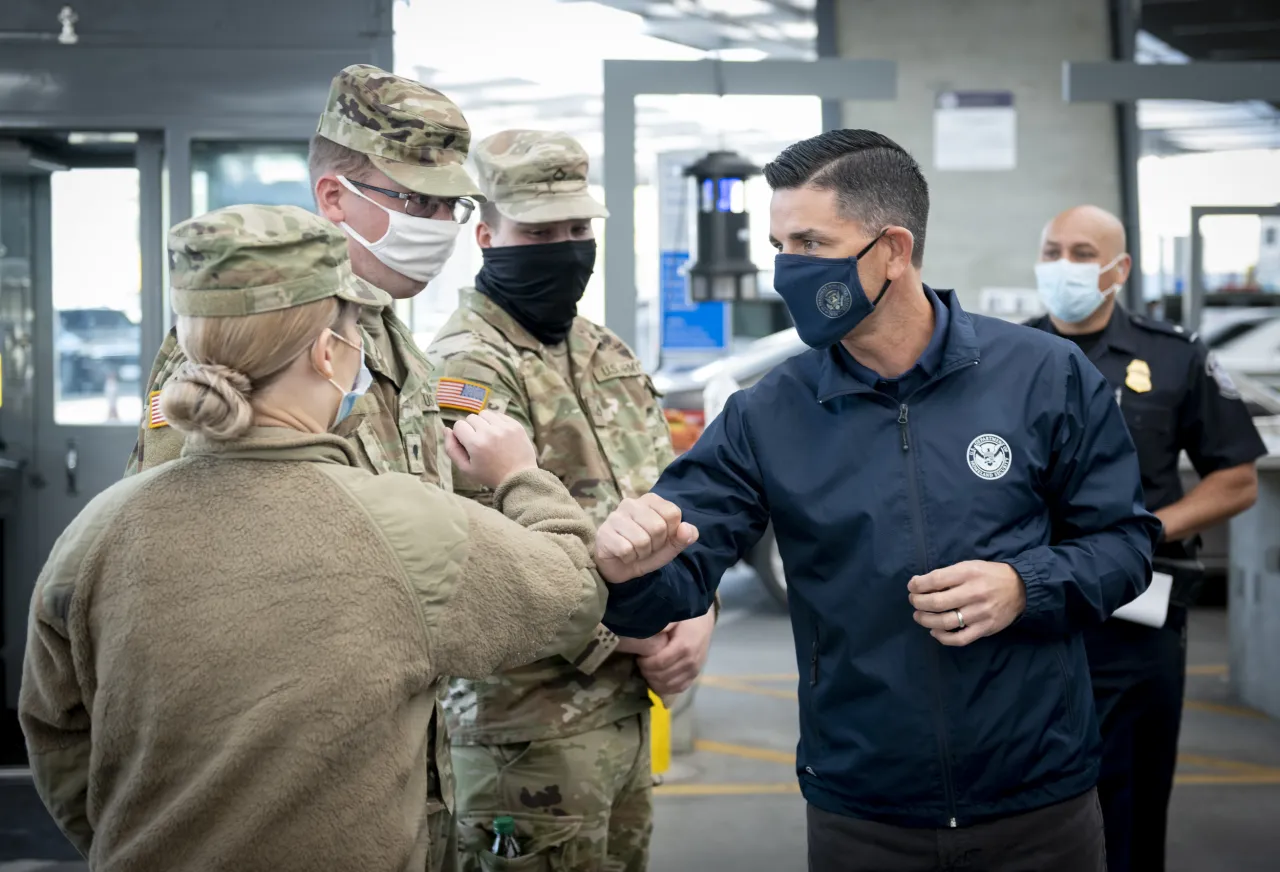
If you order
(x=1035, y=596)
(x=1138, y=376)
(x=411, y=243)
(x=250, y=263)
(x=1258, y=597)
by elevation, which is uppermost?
(x=411, y=243)

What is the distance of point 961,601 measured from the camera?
70.6 inches

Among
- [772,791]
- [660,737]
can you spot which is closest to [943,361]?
[660,737]

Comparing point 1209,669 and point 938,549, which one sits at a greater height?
point 938,549

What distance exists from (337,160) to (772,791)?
344 centimetres

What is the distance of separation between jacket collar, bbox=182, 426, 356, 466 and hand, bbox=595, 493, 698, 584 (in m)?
0.39

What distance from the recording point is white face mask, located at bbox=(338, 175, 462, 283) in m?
2.12

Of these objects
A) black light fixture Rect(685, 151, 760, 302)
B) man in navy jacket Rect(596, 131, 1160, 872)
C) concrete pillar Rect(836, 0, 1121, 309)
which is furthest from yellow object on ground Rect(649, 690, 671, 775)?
concrete pillar Rect(836, 0, 1121, 309)

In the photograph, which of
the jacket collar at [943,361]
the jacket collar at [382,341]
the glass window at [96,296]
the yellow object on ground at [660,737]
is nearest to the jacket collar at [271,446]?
the jacket collar at [382,341]

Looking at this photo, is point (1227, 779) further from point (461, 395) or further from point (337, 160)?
point (337, 160)

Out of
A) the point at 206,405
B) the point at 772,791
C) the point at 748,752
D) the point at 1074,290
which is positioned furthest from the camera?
the point at 748,752

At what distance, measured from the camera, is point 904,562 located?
1.91 meters

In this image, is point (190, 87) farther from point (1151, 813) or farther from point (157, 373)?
point (1151, 813)

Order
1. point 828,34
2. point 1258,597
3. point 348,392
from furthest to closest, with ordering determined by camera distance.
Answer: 1. point 828,34
2. point 1258,597
3. point 348,392

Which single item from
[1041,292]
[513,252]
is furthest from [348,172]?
[1041,292]
